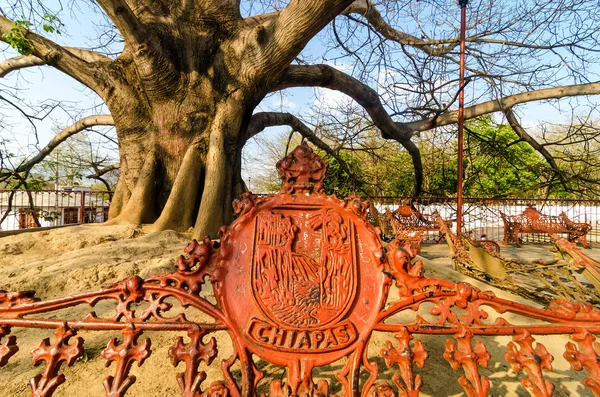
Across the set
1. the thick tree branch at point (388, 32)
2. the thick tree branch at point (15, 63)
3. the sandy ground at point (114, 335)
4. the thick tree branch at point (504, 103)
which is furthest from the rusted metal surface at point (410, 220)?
the thick tree branch at point (15, 63)

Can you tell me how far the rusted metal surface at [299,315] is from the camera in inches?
39.5

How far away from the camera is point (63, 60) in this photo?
3.62 meters

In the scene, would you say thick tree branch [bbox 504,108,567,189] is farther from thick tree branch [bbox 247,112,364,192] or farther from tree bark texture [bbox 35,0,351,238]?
tree bark texture [bbox 35,0,351,238]

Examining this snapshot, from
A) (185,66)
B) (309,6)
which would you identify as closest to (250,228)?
(309,6)

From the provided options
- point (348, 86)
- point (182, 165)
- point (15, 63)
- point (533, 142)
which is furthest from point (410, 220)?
point (15, 63)

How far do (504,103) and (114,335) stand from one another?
6809mm

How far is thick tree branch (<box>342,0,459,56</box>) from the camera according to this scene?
593cm

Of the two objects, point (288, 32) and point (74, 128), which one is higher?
point (288, 32)

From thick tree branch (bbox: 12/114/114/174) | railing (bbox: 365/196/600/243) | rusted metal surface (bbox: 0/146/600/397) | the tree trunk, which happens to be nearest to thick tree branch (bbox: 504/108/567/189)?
railing (bbox: 365/196/600/243)

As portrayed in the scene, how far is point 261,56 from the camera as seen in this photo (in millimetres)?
3527

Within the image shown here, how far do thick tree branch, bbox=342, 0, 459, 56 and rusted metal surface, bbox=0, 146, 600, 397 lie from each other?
5.80 m

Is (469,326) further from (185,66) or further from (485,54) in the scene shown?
(485,54)

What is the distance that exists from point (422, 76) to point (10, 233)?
6744mm

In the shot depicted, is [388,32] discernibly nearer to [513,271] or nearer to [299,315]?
[513,271]
